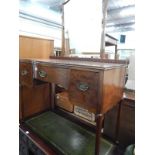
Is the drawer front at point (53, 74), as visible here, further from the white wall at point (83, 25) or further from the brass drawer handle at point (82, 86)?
the white wall at point (83, 25)

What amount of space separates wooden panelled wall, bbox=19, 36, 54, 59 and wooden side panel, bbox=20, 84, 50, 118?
38 centimetres

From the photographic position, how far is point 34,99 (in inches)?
71.1

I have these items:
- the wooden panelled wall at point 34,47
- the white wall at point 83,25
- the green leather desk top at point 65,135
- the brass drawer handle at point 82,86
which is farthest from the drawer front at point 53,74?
the white wall at point 83,25

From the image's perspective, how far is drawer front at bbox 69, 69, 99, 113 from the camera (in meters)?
0.81

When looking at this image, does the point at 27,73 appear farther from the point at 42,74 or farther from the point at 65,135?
the point at 65,135

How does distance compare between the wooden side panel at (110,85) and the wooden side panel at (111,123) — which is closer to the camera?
the wooden side panel at (110,85)

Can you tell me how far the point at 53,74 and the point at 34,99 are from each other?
2.76 feet

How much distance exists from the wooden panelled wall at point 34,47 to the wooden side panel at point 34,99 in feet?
1.25

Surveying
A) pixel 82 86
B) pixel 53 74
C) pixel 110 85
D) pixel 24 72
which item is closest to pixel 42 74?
pixel 53 74

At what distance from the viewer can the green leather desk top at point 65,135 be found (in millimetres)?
1273

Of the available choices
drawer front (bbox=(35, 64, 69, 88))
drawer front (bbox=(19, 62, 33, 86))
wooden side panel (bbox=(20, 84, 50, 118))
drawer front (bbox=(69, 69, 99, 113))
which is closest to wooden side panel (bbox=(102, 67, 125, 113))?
drawer front (bbox=(69, 69, 99, 113))

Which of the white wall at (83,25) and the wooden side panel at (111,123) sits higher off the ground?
the white wall at (83,25)
